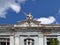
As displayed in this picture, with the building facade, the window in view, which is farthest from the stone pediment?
the window

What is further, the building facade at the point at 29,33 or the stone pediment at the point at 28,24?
the stone pediment at the point at 28,24

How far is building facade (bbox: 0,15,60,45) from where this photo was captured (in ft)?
268

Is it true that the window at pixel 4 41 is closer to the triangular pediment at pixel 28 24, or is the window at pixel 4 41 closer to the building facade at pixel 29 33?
the building facade at pixel 29 33

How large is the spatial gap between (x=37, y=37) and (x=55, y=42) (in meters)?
3.30

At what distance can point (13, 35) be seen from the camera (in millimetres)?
81938

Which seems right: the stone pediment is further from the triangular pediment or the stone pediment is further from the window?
the window

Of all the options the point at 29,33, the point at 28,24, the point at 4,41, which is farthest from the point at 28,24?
the point at 4,41

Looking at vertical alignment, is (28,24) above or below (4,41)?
above

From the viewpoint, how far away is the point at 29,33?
8194 centimetres

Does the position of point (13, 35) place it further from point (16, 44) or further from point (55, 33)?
point (55, 33)

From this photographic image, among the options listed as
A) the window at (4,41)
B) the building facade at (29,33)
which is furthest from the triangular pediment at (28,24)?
the window at (4,41)

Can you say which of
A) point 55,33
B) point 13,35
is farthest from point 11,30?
point 55,33

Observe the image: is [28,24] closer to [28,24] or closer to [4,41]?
[28,24]

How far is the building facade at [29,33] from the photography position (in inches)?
3219
